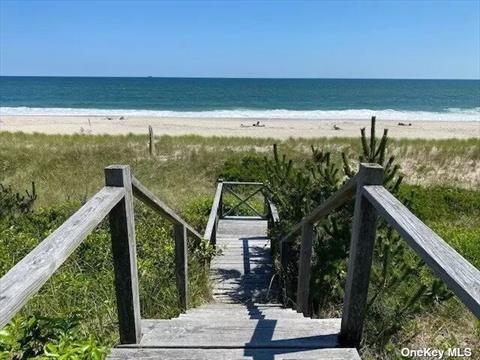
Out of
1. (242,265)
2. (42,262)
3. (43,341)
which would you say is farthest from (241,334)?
(242,265)

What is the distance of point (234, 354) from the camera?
2.58 m

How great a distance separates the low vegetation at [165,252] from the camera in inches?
137

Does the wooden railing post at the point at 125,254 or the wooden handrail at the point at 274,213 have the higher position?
the wooden railing post at the point at 125,254

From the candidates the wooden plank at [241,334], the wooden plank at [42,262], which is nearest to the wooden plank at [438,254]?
the wooden plank at [241,334]

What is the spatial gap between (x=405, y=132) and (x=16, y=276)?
120ft

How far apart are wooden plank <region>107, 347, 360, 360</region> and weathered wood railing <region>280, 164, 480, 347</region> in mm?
243

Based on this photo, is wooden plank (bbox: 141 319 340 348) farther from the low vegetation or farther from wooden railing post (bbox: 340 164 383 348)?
the low vegetation

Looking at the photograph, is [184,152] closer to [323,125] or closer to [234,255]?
[234,255]

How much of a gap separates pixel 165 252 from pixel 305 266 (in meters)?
2.60

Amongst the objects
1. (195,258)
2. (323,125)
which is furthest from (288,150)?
(323,125)

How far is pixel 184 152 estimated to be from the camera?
62.2 ft

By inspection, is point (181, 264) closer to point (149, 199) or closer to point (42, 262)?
point (149, 199)

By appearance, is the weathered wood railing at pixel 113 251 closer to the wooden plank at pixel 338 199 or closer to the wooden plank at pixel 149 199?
the wooden plank at pixel 149 199

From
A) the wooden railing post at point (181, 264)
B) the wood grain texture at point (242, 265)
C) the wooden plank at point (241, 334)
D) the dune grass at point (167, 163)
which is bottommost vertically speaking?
the dune grass at point (167, 163)
